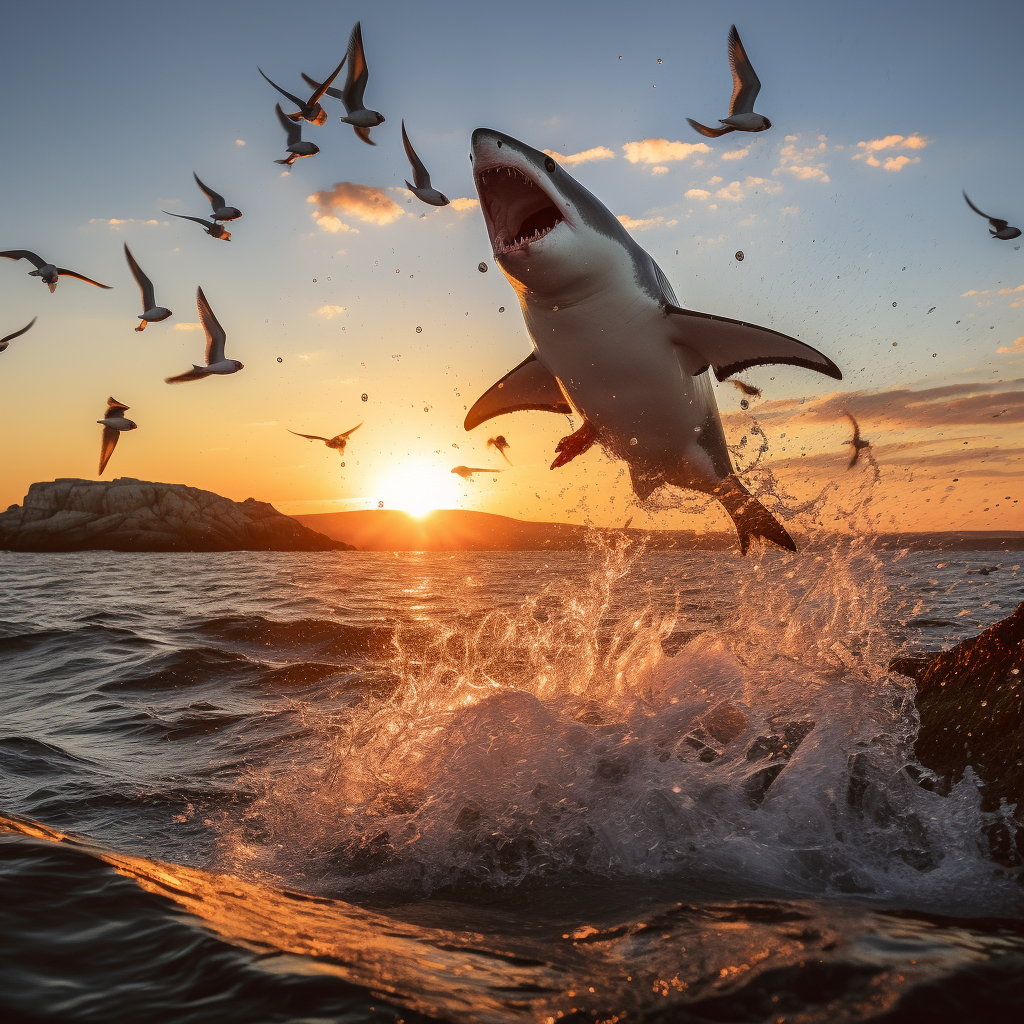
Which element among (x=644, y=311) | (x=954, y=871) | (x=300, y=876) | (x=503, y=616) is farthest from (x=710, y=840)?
(x=503, y=616)

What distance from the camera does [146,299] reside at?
41.6 feet

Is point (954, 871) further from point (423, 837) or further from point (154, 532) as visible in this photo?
point (154, 532)

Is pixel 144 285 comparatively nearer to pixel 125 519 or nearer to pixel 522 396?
pixel 522 396

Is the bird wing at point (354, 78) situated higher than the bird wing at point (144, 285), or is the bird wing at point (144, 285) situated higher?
the bird wing at point (354, 78)

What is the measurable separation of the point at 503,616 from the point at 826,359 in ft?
35.4

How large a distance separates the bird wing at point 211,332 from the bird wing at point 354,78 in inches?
165

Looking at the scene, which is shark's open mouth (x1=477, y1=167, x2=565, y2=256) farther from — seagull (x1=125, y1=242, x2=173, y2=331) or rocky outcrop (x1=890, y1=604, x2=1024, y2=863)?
seagull (x1=125, y1=242, x2=173, y2=331)

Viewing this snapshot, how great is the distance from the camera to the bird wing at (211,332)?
11.1m

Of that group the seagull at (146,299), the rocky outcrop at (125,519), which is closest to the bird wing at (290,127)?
the seagull at (146,299)

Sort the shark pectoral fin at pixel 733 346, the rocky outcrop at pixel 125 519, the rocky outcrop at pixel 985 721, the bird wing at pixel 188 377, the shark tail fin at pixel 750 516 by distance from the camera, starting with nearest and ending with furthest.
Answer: the rocky outcrop at pixel 985 721
the shark pectoral fin at pixel 733 346
the shark tail fin at pixel 750 516
the bird wing at pixel 188 377
the rocky outcrop at pixel 125 519

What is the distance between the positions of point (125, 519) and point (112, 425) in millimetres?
79223

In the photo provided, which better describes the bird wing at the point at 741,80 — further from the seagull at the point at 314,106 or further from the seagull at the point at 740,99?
the seagull at the point at 314,106

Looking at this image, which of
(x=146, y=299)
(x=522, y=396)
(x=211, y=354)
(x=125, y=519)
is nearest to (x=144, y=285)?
(x=146, y=299)

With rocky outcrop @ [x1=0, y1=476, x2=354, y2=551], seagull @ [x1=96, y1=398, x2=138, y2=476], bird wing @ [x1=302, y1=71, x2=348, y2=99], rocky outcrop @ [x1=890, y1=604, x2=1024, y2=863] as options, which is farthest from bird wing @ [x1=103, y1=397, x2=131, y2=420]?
rocky outcrop @ [x1=0, y1=476, x2=354, y2=551]
